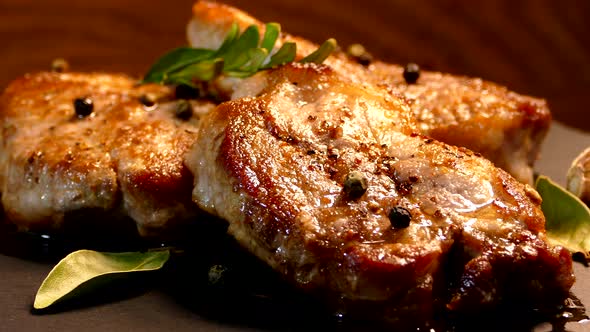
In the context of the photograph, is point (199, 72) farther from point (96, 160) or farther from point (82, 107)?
point (96, 160)

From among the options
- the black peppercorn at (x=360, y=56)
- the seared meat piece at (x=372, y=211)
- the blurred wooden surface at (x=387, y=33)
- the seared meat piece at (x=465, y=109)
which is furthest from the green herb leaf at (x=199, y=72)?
the blurred wooden surface at (x=387, y=33)

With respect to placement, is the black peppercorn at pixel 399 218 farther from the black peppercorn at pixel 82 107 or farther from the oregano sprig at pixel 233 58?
the black peppercorn at pixel 82 107

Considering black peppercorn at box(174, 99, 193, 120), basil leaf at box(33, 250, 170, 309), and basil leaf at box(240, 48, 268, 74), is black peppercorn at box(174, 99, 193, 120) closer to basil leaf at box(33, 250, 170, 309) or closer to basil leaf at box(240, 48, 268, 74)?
basil leaf at box(240, 48, 268, 74)

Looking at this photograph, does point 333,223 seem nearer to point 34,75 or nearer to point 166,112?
point 166,112

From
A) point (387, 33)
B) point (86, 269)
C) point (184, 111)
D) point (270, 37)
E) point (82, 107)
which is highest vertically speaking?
point (270, 37)

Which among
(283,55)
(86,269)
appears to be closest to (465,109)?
(283,55)

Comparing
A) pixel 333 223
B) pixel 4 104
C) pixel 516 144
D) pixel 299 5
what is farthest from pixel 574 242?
pixel 299 5
